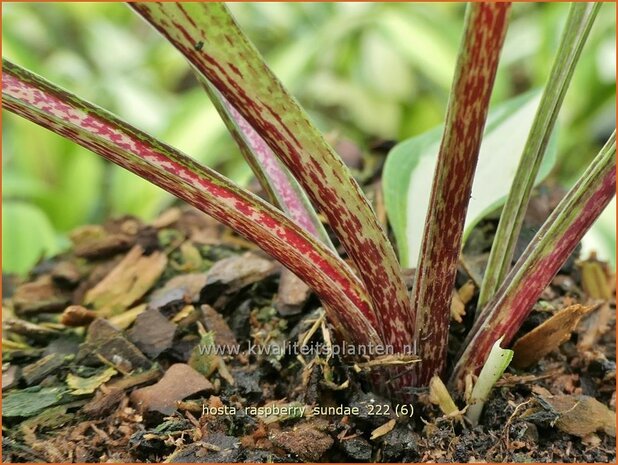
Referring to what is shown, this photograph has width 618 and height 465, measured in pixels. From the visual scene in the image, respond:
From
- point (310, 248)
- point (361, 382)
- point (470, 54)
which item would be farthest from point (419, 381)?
point (470, 54)

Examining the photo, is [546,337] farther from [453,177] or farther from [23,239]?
[23,239]

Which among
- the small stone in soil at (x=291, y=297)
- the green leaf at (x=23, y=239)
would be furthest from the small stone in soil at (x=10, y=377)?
the green leaf at (x=23, y=239)

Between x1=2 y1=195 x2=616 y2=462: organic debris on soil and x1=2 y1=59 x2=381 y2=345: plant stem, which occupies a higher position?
x1=2 y1=59 x2=381 y2=345: plant stem

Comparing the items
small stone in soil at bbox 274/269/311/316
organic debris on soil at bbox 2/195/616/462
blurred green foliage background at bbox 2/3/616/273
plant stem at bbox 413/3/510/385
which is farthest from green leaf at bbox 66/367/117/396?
blurred green foliage background at bbox 2/3/616/273

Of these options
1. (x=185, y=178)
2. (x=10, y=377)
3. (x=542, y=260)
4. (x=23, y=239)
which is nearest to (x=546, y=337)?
(x=542, y=260)

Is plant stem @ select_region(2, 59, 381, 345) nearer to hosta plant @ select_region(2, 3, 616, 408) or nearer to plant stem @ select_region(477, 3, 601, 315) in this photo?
hosta plant @ select_region(2, 3, 616, 408)

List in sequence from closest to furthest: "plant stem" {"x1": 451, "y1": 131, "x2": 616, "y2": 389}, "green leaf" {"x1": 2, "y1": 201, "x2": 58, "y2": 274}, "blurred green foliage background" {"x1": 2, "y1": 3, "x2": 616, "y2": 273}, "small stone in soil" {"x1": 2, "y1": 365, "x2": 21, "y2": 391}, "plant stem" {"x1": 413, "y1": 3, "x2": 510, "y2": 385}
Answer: "plant stem" {"x1": 413, "y1": 3, "x2": 510, "y2": 385}
"plant stem" {"x1": 451, "y1": 131, "x2": 616, "y2": 389}
"small stone in soil" {"x1": 2, "y1": 365, "x2": 21, "y2": 391}
"green leaf" {"x1": 2, "y1": 201, "x2": 58, "y2": 274}
"blurred green foliage background" {"x1": 2, "y1": 3, "x2": 616, "y2": 273}

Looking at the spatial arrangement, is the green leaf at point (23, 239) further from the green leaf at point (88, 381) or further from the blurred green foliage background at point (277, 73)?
the green leaf at point (88, 381)
